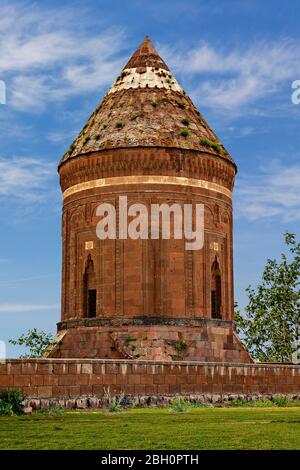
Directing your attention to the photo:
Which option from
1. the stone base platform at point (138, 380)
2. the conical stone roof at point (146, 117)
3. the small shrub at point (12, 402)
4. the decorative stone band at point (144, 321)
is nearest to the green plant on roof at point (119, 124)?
the conical stone roof at point (146, 117)

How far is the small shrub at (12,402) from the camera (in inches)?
733

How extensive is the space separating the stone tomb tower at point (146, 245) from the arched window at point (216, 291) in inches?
1.6

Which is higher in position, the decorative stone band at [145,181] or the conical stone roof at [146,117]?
the conical stone roof at [146,117]

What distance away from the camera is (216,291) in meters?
33.3

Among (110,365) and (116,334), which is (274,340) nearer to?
(116,334)

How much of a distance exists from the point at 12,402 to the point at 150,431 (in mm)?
6310

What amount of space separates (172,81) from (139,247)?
8.07 m

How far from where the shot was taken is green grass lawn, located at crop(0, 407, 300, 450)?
1170cm

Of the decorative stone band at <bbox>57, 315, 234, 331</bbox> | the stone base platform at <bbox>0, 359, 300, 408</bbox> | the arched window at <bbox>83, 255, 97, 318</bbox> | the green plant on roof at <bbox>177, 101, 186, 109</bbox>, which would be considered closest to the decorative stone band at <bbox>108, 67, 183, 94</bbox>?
the green plant on roof at <bbox>177, 101, 186, 109</bbox>

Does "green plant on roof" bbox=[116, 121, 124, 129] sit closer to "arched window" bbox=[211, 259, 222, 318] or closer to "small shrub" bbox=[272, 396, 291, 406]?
"arched window" bbox=[211, 259, 222, 318]

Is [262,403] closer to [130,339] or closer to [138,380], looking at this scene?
[138,380]

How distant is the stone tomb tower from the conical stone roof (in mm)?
53

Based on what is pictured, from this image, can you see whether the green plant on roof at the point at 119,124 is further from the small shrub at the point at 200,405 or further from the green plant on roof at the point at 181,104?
the small shrub at the point at 200,405
